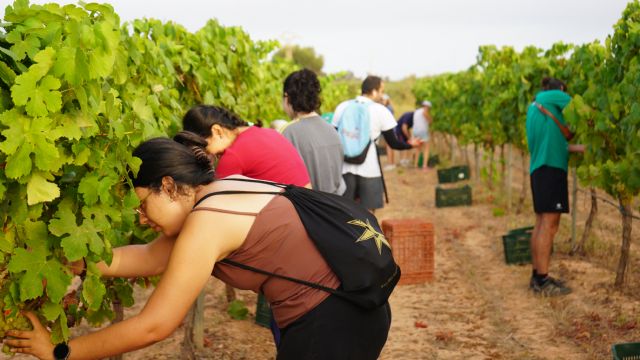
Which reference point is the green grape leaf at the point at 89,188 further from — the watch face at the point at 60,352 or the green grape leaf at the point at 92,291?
the watch face at the point at 60,352

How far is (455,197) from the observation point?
12.4 metres

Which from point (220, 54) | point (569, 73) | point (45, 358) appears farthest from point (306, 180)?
point (569, 73)

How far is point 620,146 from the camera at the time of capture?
618 cm

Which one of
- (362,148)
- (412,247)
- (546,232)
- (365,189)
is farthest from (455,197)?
(362,148)

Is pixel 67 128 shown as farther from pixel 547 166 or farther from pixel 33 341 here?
pixel 547 166

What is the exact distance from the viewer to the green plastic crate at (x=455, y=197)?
12.3m

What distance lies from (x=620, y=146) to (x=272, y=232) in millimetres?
4876

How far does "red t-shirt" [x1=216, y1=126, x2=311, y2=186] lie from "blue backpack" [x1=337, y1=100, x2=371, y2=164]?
6.88ft

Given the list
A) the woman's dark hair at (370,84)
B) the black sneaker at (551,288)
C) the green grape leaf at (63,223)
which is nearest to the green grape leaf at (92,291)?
the green grape leaf at (63,223)

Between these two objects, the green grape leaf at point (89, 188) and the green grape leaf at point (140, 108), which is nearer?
the green grape leaf at point (89, 188)

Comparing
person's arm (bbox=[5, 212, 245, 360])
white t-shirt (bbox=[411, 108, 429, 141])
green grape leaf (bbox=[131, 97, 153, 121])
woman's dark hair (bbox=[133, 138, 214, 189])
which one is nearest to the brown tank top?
person's arm (bbox=[5, 212, 245, 360])

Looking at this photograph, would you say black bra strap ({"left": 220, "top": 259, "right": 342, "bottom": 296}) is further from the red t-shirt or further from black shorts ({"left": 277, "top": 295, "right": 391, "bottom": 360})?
the red t-shirt

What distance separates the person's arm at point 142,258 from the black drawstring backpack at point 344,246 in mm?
377

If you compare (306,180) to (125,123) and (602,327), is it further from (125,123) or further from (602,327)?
(602,327)
